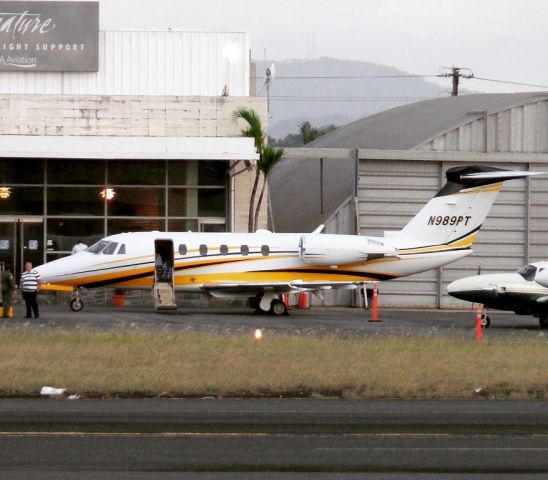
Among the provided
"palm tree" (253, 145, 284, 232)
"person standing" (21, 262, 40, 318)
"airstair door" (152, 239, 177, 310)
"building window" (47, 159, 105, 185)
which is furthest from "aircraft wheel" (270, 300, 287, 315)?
"building window" (47, 159, 105, 185)

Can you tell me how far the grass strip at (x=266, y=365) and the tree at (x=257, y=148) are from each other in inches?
638

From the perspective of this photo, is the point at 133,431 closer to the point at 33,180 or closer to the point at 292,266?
the point at 292,266

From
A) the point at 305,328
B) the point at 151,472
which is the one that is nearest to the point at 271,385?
the point at 151,472

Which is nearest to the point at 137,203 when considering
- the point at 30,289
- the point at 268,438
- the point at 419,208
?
the point at 419,208

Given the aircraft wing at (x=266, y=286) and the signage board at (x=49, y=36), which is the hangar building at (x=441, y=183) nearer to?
the aircraft wing at (x=266, y=286)

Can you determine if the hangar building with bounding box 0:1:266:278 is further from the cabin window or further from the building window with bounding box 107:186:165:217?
the cabin window

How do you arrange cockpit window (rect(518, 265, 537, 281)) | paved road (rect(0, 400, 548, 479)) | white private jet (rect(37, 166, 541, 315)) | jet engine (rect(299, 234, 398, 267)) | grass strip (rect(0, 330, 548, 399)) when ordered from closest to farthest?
paved road (rect(0, 400, 548, 479)), grass strip (rect(0, 330, 548, 399)), cockpit window (rect(518, 265, 537, 281)), white private jet (rect(37, 166, 541, 315)), jet engine (rect(299, 234, 398, 267))

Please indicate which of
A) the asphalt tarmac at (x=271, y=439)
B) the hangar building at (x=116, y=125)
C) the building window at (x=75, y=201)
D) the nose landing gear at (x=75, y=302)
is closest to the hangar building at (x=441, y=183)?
the hangar building at (x=116, y=125)

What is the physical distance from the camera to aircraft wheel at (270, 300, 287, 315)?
38750mm

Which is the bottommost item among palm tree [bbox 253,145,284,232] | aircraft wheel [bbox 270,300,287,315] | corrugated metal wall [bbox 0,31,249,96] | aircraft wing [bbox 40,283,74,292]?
aircraft wheel [bbox 270,300,287,315]

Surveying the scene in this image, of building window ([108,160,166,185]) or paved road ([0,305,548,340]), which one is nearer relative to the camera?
paved road ([0,305,548,340])

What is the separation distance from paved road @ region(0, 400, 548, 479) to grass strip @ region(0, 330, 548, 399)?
1127mm

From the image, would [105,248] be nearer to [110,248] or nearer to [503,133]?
[110,248]

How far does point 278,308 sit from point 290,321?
10.5 ft
